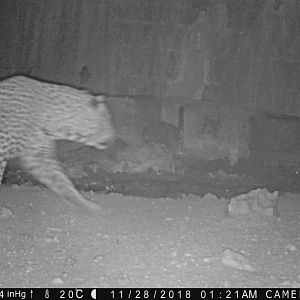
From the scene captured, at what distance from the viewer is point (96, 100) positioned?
14.1 ft

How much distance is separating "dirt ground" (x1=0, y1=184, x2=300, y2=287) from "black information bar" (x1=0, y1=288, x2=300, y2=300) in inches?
2.7

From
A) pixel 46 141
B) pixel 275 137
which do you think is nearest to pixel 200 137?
pixel 275 137

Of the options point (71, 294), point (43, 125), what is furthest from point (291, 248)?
point (43, 125)

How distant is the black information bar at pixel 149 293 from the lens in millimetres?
2387

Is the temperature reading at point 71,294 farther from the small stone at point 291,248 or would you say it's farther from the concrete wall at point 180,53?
the concrete wall at point 180,53

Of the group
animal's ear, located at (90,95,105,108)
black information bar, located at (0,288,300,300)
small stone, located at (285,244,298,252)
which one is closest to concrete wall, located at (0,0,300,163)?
animal's ear, located at (90,95,105,108)

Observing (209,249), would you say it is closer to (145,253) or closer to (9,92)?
(145,253)

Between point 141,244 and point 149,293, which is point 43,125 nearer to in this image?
point 141,244

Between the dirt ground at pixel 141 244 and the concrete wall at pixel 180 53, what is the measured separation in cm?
104

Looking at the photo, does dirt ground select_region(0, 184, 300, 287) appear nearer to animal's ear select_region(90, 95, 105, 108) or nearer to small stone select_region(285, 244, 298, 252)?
small stone select_region(285, 244, 298, 252)

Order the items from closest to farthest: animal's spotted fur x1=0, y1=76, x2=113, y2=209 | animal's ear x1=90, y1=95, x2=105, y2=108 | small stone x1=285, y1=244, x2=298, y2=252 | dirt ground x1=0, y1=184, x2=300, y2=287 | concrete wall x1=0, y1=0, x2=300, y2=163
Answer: dirt ground x1=0, y1=184, x2=300, y2=287 < small stone x1=285, y1=244, x2=298, y2=252 < animal's spotted fur x1=0, y1=76, x2=113, y2=209 < animal's ear x1=90, y1=95, x2=105, y2=108 < concrete wall x1=0, y1=0, x2=300, y2=163

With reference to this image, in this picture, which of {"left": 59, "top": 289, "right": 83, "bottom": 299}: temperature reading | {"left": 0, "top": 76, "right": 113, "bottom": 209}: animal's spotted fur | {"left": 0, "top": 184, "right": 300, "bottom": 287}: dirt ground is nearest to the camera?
{"left": 59, "top": 289, "right": 83, "bottom": 299}: temperature reading

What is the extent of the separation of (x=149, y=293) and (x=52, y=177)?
5.08ft

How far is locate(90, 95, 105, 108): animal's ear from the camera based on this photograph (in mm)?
4131
